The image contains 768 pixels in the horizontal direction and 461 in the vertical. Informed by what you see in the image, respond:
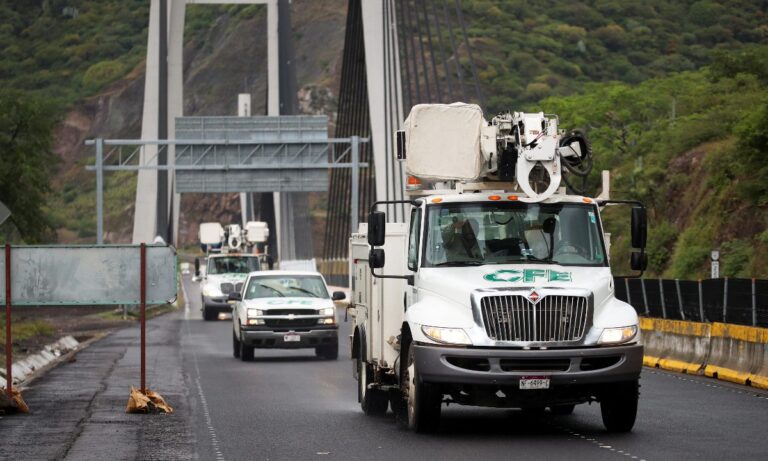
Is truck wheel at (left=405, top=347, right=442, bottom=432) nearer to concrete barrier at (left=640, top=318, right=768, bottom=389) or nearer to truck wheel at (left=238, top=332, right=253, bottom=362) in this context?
concrete barrier at (left=640, top=318, right=768, bottom=389)

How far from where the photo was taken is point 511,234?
15508 mm

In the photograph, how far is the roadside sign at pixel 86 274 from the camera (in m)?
19.8

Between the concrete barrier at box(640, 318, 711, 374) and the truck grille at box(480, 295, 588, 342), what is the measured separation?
1005 cm

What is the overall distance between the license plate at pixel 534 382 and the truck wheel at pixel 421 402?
3.03 ft

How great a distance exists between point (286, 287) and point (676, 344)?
8.76 meters

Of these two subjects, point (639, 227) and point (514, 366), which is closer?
point (514, 366)

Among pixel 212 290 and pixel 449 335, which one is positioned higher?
pixel 449 335

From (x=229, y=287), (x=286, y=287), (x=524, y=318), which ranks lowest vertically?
(x=229, y=287)

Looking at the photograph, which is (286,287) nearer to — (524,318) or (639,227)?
(639,227)

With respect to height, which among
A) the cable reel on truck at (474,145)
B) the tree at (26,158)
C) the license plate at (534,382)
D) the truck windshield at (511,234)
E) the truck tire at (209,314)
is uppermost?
the tree at (26,158)

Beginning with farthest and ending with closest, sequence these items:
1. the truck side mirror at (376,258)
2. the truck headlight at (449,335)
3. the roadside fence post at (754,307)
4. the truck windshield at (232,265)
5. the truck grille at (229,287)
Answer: the truck windshield at (232,265) → the truck grille at (229,287) → the roadside fence post at (754,307) → the truck side mirror at (376,258) → the truck headlight at (449,335)

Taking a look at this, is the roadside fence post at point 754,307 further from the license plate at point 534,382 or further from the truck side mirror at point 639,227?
the license plate at point 534,382

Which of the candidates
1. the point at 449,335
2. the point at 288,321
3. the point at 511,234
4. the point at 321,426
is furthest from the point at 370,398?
the point at 288,321

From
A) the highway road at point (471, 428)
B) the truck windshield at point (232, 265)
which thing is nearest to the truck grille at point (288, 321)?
the highway road at point (471, 428)
